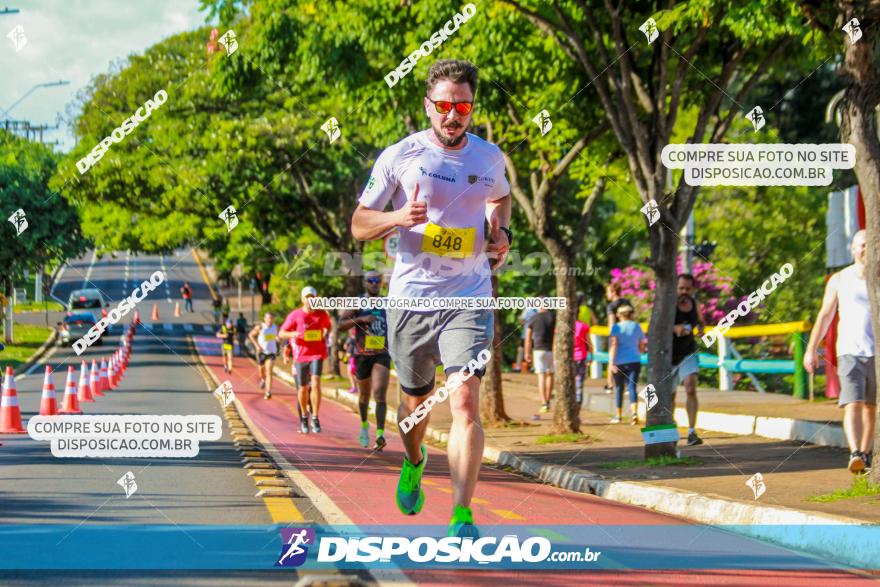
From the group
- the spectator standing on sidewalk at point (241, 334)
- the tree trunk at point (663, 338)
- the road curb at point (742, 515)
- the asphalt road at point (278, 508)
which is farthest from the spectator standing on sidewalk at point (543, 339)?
the spectator standing on sidewalk at point (241, 334)

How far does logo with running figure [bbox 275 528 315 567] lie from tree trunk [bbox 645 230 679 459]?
7.24 meters

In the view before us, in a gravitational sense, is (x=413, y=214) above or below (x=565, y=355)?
above

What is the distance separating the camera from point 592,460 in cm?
1507

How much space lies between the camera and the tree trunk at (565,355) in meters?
18.1

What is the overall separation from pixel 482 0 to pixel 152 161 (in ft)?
88.5

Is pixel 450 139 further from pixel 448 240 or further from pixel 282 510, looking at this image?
pixel 282 510

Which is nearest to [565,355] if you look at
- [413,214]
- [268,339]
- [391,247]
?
[391,247]

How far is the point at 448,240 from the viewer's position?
259 inches

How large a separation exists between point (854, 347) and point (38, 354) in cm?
4837

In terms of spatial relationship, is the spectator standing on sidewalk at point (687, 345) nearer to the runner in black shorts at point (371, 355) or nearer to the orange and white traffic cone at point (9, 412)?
the runner in black shorts at point (371, 355)

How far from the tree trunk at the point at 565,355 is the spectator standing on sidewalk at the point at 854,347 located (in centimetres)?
707

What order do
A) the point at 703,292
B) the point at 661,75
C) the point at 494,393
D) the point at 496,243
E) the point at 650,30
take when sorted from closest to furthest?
1. the point at 496,243
2. the point at 650,30
3. the point at 661,75
4. the point at 494,393
5. the point at 703,292

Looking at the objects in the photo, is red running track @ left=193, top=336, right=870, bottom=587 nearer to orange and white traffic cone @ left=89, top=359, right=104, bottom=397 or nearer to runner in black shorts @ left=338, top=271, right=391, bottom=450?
runner in black shorts @ left=338, top=271, right=391, bottom=450

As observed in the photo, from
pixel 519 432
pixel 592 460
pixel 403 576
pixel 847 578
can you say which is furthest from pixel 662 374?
pixel 403 576
